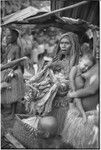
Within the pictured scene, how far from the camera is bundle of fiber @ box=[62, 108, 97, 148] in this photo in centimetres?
327

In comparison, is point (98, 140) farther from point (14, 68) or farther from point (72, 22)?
point (14, 68)

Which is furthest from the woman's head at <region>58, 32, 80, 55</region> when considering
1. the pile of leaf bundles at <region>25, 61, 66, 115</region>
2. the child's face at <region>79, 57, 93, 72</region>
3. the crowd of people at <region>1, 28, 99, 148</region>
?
the child's face at <region>79, 57, 93, 72</region>

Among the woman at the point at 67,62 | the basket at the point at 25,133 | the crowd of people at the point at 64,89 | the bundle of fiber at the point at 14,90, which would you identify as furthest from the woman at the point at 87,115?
the bundle of fiber at the point at 14,90

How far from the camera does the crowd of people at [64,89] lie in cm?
327

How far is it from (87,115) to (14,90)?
2.08m

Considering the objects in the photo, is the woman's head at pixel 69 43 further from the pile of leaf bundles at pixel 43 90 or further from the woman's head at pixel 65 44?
the pile of leaf bundles at pixel 43 90

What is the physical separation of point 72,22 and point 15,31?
→ 125 centimetres

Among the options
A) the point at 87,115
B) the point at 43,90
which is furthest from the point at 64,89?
the point at 87,115

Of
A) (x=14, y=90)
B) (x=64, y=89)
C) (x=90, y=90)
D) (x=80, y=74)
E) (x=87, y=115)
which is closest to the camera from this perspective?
(x=90, y=90)

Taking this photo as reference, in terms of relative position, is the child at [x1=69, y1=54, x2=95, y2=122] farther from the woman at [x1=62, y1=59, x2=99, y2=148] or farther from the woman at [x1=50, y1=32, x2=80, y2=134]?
the woman at [x1=50, y1=32, x2=80, y2=134]

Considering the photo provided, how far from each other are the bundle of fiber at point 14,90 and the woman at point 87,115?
1.79m

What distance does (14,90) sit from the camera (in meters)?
5.12

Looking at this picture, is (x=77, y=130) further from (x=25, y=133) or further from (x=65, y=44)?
(x=65, y=44)

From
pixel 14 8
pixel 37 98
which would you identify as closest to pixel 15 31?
pixel 37 98
